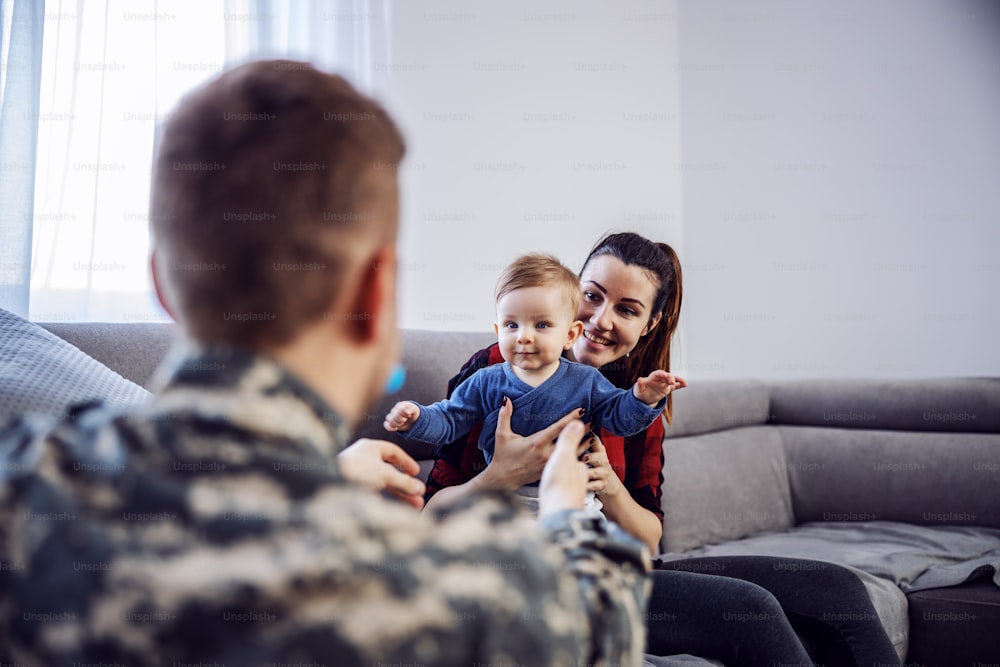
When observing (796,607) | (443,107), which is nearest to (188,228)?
(796,607)

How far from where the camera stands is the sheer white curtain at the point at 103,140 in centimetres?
256

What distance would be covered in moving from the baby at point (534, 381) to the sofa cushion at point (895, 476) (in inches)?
76.3

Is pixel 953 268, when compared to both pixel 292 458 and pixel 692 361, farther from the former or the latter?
pixel 292 458

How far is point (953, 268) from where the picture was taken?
4.43 metres

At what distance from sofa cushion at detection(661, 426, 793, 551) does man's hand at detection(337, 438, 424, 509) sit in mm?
2014

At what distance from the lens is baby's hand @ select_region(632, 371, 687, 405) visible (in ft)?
5.23

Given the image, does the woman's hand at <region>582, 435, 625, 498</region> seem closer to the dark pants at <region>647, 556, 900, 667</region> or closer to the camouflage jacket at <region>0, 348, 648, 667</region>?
the dark pants at <region>647, 556, 900, 667</region>

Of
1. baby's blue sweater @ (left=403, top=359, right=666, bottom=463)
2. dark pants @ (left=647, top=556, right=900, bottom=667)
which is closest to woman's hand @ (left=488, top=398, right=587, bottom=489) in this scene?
baby's blue sweater @ (left=403, top=359, right=666, bottom=463)

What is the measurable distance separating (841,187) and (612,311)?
125 inches

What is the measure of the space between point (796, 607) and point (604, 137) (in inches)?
122

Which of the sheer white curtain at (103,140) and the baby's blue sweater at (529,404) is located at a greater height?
the sheer white curtain at (103,140)

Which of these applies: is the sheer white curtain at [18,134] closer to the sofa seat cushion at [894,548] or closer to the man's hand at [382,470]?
the man's hand at [382,470]

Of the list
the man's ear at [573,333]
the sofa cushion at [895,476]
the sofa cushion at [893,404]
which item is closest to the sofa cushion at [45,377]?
the man's ear at [573,333]

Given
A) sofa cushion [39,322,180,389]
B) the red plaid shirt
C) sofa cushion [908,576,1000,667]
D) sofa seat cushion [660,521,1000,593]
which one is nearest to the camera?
sofa cushion [39,322,180,389]
